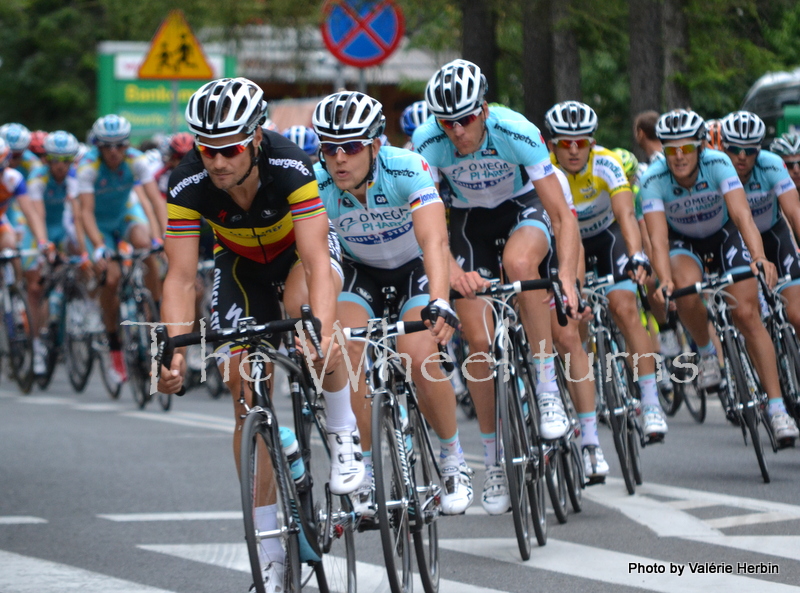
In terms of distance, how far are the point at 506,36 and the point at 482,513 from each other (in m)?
10.2

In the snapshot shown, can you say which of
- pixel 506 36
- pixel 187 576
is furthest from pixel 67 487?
pixel 506 36

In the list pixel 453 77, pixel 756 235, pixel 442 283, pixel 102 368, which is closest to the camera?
pixel 442 283

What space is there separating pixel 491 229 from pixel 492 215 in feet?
0.25

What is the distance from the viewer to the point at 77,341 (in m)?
13.5

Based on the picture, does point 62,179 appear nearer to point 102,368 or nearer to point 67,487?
point 102,368

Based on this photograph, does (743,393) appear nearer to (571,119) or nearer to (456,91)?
(571,119)

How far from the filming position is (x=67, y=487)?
8570 millimetres

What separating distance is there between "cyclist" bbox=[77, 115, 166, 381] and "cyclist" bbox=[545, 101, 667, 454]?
15.0 feet

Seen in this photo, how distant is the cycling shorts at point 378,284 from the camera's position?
6344 millimetres

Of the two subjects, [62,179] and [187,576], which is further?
[62,179]

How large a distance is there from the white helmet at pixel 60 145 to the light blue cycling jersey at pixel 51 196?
0.75 ft

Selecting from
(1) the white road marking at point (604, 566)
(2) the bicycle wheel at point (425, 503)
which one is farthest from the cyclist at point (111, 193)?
(2) the bicycle wheel at point (425, 503)

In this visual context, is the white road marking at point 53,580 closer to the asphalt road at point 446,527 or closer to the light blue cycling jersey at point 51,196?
the asphalt road at point 446,527

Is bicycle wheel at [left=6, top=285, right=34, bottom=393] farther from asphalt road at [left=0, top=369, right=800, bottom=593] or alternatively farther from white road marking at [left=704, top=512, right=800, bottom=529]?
white road marking at [left=704, top=512, right=800, bottom=529]
